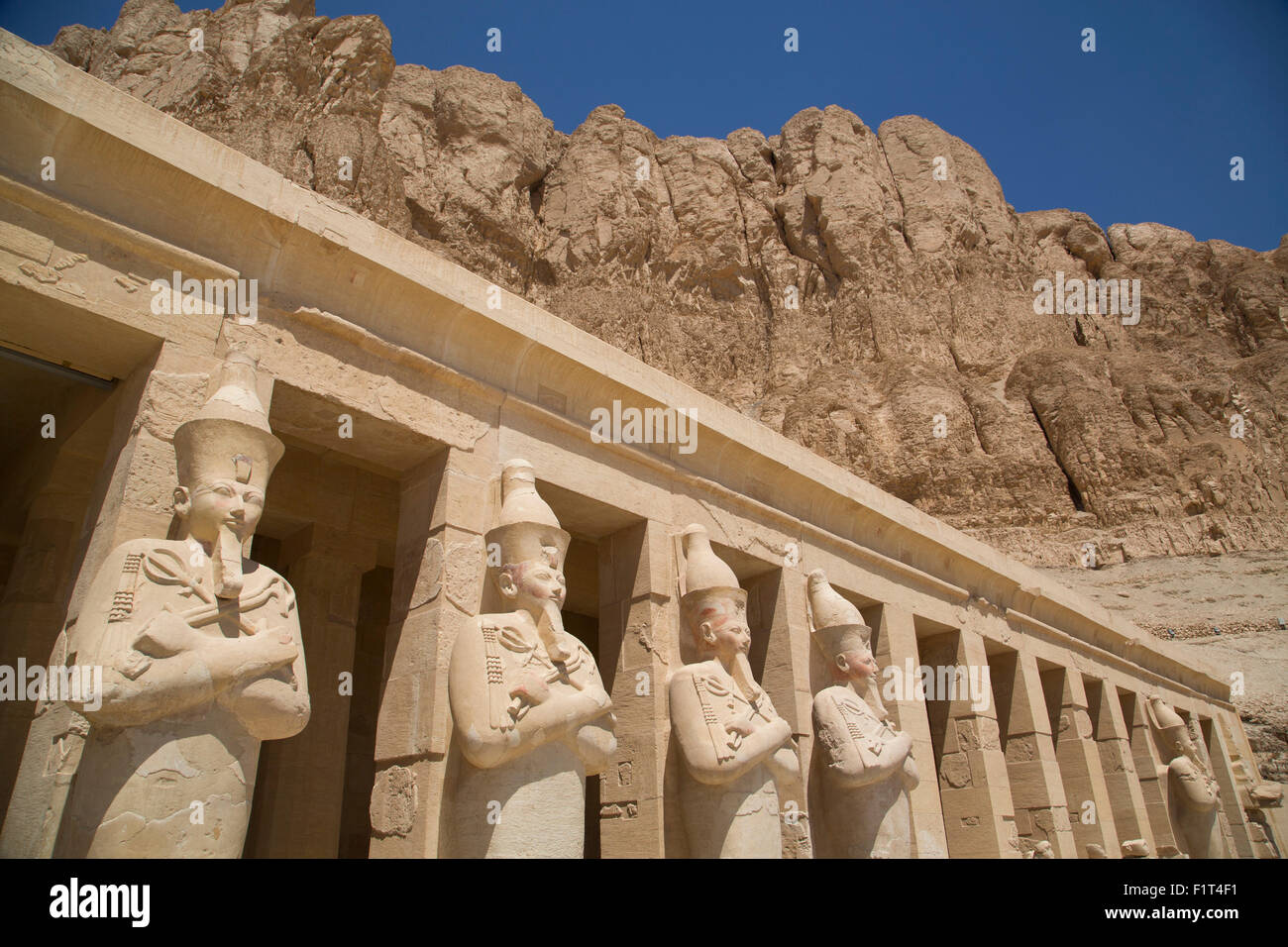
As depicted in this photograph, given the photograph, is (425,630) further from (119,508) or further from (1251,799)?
(1251,799)

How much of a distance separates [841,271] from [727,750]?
1008 inches

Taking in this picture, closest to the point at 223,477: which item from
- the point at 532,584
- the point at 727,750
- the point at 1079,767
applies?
the point at 532,584

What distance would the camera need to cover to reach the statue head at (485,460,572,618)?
4.37 meters

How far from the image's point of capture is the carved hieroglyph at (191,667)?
9.86ft

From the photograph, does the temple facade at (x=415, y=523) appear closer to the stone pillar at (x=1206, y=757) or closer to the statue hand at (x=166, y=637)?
the statue hand at (x=166, y=637)

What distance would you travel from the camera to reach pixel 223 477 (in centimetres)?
355

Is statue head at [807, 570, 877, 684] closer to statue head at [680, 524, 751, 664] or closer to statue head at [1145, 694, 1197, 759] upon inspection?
statue head at [680, 524, 751, 664]

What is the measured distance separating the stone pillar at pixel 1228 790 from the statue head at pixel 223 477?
12385 millimetres

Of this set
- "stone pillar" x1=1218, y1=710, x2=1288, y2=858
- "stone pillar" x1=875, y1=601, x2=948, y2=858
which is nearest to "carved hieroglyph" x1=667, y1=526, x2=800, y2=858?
"stone pillar" x1=875, y1=601, x2=948, y2=858

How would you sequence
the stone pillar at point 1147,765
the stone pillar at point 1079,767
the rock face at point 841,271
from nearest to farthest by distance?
the stone pillar at point 1079,767, the stone pillar at point 1147,765, the rock face at point 841,271

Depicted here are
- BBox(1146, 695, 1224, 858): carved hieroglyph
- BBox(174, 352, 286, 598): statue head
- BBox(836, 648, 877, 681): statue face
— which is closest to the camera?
BBox(174, 352, 286, 598): statue head

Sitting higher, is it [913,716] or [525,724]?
[913,716]

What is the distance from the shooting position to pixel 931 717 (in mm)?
8766

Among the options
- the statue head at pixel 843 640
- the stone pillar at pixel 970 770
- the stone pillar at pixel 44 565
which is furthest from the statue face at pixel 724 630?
the stone pillar at pixel 970 770
